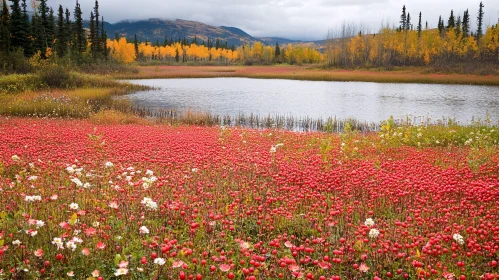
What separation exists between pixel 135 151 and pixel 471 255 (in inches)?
395

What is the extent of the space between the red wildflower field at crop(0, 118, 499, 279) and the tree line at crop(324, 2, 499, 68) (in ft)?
302

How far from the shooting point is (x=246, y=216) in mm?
7059

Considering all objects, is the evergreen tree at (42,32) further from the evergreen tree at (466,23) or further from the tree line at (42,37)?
the evergreen tree at (466,23)

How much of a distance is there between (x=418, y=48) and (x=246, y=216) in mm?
106671

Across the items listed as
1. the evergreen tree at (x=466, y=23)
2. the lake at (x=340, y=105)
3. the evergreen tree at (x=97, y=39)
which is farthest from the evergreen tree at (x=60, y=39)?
the evergreen tree at (x=466, y=23)

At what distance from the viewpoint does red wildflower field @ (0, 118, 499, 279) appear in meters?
5.02

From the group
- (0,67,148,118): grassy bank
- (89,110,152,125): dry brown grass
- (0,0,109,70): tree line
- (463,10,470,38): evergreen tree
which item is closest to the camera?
(89,110,152,125): dry brown grass

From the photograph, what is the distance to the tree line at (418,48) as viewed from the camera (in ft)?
307

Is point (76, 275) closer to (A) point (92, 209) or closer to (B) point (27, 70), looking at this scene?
(A) point (92, 209)

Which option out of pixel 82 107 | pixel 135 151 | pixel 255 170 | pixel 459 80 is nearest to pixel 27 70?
pixel 82 107

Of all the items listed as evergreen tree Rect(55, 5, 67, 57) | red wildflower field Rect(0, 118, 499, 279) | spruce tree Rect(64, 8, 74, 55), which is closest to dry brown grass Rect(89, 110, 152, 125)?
red wildflower field Rect(0, 118, 499, 279)

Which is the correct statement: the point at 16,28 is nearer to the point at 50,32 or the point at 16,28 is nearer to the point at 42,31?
the point at 42,31

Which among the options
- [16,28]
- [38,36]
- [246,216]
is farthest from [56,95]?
[38,36]

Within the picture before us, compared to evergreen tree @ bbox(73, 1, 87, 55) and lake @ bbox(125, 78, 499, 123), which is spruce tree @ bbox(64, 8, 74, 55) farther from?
lake @ bbox(125, 78, 499, 123)
